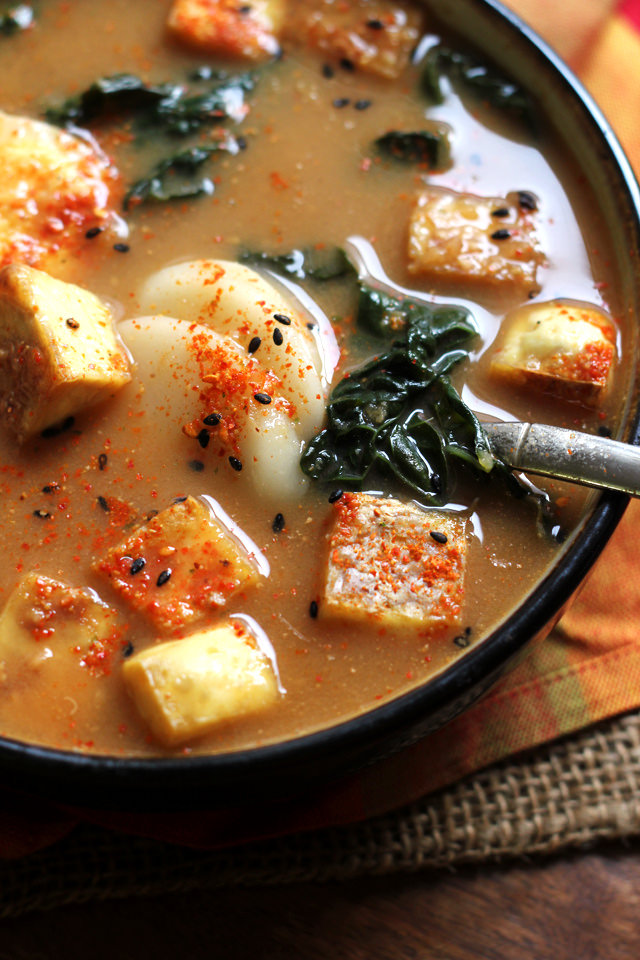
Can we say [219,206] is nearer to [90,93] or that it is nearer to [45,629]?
[90,93]

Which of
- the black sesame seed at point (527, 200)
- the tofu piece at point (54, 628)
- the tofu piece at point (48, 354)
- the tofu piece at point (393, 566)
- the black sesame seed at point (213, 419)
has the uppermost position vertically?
the black sesame seed at point (527, 200)

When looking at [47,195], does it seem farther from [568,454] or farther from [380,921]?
[380,921]

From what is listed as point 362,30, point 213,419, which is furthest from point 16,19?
point 213,419

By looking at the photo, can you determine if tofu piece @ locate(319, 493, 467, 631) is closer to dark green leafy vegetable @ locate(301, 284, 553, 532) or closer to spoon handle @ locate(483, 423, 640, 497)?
dark green leafy vegetable @ locate(301, 284, 553, 532)

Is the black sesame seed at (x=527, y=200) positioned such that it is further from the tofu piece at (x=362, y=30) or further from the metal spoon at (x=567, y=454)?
the metal spoon at (x=567, y=454)

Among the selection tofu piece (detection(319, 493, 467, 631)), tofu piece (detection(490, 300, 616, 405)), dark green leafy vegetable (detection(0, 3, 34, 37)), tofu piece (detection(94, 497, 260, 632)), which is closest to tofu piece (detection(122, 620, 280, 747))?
tofu piece (detection(94, 497, 260, 632))

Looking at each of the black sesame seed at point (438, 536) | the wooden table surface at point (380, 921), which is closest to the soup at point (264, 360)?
the black sesame seed at point (438, 536)

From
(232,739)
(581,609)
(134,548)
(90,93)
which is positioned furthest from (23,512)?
(581,609)
